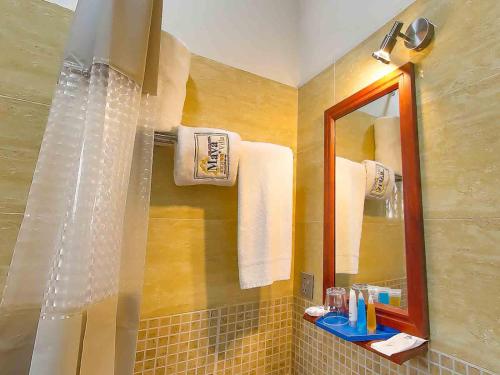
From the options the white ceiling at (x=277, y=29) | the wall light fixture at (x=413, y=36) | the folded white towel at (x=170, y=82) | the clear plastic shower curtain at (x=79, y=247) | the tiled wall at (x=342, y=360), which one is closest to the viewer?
the clear plastic shower curtain at (x=79, y=247)

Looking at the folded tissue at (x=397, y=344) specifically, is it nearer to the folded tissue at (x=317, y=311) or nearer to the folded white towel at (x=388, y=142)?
the folded tissue at (x=317, y=311)

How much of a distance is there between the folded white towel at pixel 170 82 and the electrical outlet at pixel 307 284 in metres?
0.89

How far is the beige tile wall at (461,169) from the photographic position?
667 millimetres

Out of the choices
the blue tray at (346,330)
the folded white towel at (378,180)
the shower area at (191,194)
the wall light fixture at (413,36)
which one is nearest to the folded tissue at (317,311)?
the blue tray at (346,330)

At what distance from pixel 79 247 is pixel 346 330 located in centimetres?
84

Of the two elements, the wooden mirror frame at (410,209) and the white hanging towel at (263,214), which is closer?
the wooden mirror frame at (410,209)

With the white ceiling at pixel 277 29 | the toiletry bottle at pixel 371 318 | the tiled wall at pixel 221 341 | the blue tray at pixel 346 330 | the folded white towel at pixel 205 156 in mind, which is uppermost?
Result: the white ceiling at pixel 277 29

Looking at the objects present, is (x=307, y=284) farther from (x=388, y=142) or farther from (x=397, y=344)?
(x=388, y=142)

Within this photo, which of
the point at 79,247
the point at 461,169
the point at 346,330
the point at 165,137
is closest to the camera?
the point at 79,247

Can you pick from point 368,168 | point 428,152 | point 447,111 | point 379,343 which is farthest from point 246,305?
point 447,111

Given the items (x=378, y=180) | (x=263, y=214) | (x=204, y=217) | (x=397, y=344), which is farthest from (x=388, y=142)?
(x=204, y=217)

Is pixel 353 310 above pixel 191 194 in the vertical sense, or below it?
below

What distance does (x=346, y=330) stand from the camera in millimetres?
866

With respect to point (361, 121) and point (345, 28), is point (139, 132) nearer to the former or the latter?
point (361, 121)
